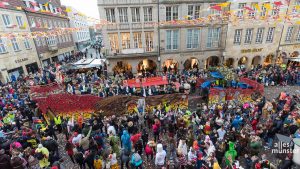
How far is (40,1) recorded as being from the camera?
3106 cm

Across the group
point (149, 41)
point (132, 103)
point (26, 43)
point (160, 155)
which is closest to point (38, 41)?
point (26, 43)

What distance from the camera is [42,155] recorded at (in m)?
7.75

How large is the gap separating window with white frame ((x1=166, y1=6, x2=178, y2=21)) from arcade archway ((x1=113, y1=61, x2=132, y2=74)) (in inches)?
314

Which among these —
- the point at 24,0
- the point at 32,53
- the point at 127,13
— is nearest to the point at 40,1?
the point at 24,0

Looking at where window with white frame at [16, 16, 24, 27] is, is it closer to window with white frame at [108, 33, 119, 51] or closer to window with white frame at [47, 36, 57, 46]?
window with white frame at [47, 36, 57, 46]

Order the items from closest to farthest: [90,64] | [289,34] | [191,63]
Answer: [90,64]
[289,34]
[191,63]

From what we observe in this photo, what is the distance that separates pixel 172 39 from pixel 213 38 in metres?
5.67

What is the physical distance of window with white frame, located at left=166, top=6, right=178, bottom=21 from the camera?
2092cm

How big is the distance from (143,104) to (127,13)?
12.9 metres

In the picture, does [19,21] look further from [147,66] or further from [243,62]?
[243,62]

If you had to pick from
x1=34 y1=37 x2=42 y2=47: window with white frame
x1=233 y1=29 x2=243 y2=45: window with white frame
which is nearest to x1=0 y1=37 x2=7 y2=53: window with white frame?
x1=34 y1=37 x2=42 y2=47: window with white frame

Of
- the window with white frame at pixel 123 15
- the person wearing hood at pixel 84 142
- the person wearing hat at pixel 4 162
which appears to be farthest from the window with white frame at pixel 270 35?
the person wearing hat at pixel 4 162

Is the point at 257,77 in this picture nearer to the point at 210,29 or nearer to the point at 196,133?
the point at 210,29

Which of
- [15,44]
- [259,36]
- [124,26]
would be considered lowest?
[259,36]
